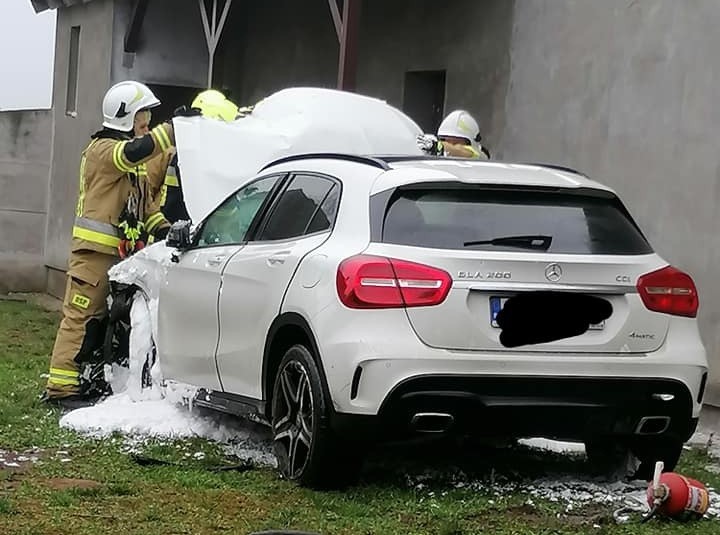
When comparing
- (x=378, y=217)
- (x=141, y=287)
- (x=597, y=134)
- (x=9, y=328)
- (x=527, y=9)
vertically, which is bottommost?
(x=9, y=328)

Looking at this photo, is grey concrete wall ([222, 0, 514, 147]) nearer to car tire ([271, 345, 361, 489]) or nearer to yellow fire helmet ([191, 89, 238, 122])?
yellow fire helmet ([191, 89, 238, 122])

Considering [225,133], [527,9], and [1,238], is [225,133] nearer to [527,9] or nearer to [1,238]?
[527,9]

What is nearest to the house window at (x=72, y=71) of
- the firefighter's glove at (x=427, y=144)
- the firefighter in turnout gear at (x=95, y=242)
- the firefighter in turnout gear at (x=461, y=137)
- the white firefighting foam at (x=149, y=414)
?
the firefighter in turnout gear at (x=461, y=137)

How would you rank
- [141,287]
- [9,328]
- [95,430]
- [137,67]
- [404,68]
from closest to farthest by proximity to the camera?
[95,430] < [141,287] < [404,68] < [9,328] < [137,67]

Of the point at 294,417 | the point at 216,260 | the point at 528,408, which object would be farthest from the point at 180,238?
the point at 528,408

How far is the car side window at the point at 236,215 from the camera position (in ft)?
24.0

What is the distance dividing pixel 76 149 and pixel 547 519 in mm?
13282

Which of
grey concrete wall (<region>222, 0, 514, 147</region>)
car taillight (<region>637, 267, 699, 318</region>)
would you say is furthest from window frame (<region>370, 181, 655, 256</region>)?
grey concrete wall (<region>222, 0, 514, 147</region>)

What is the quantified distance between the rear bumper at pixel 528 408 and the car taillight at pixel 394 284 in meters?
0.34

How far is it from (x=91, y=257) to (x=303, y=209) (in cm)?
272

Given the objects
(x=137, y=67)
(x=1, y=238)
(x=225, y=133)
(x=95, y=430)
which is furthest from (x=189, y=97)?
(x=95, y=430)

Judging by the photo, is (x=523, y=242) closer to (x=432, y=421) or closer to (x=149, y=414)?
(x=432, y=421)

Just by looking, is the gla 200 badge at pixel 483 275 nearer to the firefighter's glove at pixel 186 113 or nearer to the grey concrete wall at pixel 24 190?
the firefighter's glove at pixel 186 113

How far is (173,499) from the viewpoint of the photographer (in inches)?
236
